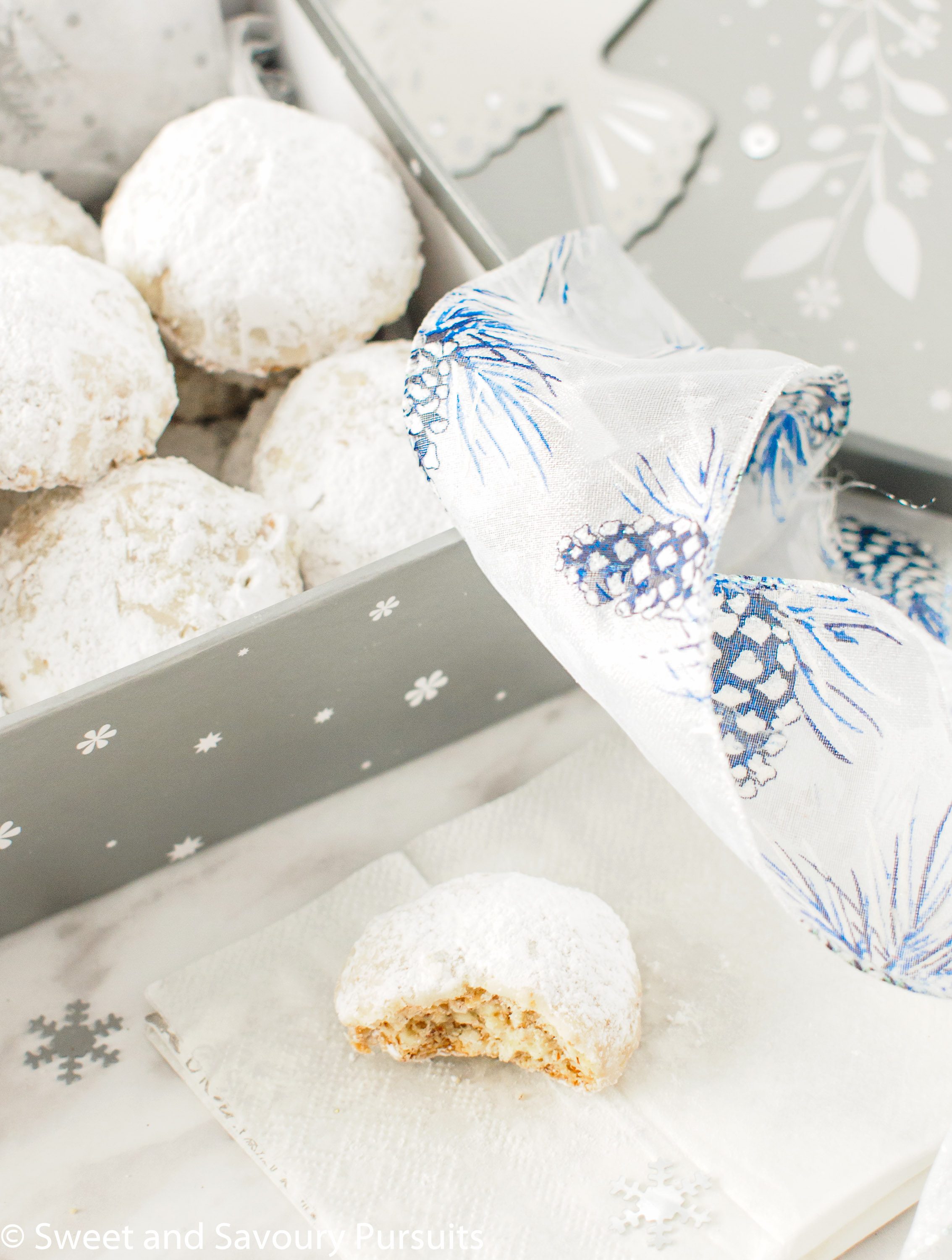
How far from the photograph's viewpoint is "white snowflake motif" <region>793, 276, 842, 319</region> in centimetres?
101

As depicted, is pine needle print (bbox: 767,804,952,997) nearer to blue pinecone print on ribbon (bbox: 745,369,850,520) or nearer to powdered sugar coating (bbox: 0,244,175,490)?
blue pinecone print on ribbon (bbox: 745,369,850,520)

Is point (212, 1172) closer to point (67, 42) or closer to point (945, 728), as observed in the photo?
point (945, 728)

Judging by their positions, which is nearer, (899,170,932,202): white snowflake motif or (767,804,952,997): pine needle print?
(767,804,952,997): pine needle print

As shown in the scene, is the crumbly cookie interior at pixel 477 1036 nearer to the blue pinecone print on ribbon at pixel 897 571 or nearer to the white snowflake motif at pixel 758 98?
the blue pinecone print on ribbon at pixel 897 571

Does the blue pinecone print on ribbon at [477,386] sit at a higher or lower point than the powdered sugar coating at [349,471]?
higher

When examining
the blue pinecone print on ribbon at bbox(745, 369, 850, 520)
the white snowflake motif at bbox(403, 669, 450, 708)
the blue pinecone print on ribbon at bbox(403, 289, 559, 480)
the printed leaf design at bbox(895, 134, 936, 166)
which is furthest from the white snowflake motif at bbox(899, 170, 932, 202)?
the white snowflake motif at bbox(403, 669, 450, 708)

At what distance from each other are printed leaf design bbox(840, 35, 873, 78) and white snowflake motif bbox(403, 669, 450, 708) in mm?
774

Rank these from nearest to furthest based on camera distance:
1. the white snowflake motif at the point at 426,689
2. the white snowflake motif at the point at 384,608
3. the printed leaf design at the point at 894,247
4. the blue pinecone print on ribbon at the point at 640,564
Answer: the blue pinecone print on ribbon at the point at 640,564, the white snowflake motif at the point at 384,608, the white snowflake motif at the point at 426,689, the printed leaf design at the point at 894,247

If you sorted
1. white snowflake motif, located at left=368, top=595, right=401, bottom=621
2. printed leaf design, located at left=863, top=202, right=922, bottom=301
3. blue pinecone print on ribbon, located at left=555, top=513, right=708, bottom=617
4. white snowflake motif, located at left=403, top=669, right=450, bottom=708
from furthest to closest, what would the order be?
printed leaf design, located at left=863, top=202, right=922, bottom=301 → white snowflake motif, located at left=403, top=669, right=450, bottom=708 → white snowflake motif, located at left=368, top=595, right=401, bottom=621 → blue pinecone print on ribbon, located at left=555, top=513, right=708, bottom=617

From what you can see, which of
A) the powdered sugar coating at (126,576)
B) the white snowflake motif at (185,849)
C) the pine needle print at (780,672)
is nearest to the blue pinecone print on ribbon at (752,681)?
the pine needle print at (780,672)

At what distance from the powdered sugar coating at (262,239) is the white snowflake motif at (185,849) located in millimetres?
371

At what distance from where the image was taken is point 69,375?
0.72m

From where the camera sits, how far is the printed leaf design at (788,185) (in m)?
1.06

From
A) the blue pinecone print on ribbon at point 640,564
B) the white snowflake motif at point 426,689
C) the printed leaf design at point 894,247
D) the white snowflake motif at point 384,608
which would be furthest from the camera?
the printed leaf design at point 894,247
